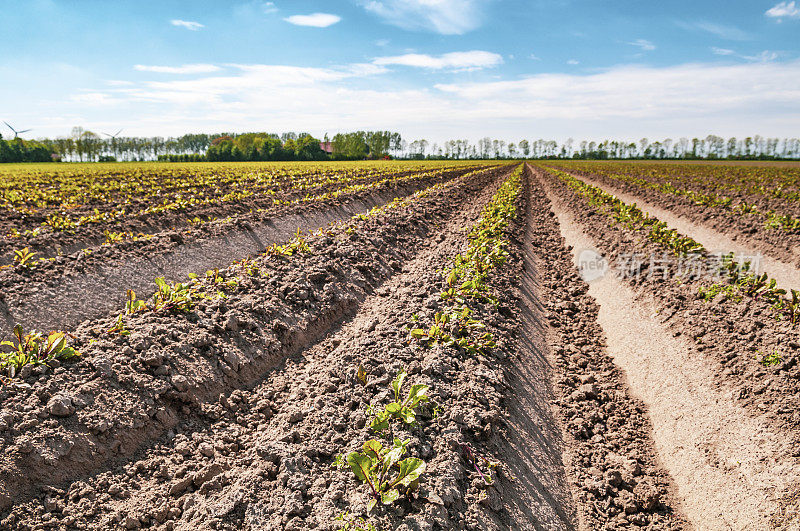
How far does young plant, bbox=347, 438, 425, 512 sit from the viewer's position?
9.51 feet

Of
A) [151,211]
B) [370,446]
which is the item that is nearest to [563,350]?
[370,446]

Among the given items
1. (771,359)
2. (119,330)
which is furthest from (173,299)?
(771,359)

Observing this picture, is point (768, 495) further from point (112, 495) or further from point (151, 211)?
point (151, 211)

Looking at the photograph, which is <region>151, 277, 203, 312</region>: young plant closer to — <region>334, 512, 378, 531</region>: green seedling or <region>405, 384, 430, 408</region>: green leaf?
<region>405, 384, 430, 408</region>: green leaf

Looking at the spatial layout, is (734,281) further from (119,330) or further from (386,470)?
(119,330)

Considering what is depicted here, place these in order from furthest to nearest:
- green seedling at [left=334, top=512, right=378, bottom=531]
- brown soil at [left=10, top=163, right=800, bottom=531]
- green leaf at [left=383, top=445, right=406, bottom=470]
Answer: brown soil at [left=10, top=163, right=800, bottom=531]
green leaf at [left=383, top=445, right=406, bottom=470]
green seedling at [left=334, top=512, right=378, bottom=531]

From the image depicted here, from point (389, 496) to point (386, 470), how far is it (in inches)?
9.2

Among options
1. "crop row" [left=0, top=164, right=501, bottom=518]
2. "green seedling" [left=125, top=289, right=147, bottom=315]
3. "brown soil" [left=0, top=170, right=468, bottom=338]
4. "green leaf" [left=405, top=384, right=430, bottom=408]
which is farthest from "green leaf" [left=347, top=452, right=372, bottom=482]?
"brown soil" [left=0, top=170, right=468, bottom=338]

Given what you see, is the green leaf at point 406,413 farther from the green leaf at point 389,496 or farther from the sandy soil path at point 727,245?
the sandy soil path at point 727,245

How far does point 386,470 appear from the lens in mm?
3039

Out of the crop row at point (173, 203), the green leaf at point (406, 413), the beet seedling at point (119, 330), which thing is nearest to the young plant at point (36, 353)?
the beet seedling at point (119, 330)

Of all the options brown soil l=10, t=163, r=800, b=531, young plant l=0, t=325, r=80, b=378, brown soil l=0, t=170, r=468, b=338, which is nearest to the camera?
brown soil l=10, t=163, r=800, b=531

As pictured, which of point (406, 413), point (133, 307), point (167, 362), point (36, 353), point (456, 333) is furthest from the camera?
point (133, 307)

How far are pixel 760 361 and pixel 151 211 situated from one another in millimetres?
14784
